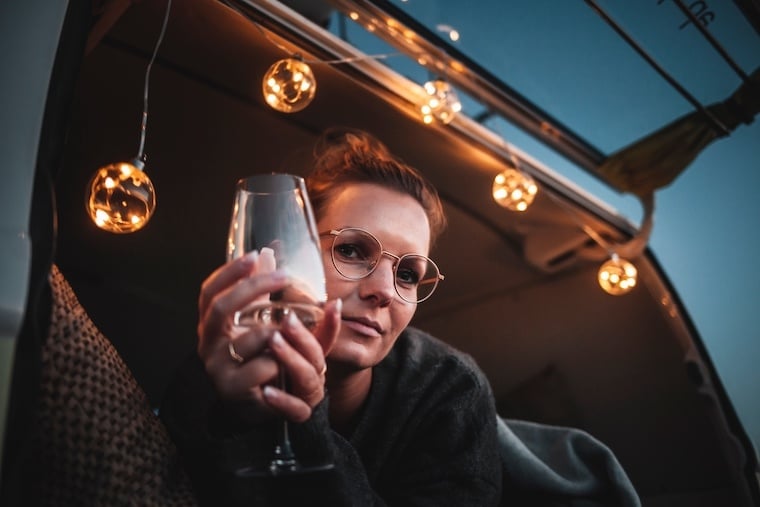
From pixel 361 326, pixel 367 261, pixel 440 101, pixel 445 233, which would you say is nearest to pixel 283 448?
pixel 361 326

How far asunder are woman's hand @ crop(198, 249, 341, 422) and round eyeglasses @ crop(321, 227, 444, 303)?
0.48m

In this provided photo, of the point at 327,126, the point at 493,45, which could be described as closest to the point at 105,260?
the point at 327,126

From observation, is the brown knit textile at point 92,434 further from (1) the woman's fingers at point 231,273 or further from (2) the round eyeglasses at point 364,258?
(2) the round eyeglasses at point 364,258

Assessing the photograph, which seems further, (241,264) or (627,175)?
(627,175)

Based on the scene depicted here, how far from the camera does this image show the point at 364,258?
3.96ft

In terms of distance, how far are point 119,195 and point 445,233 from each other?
6.58ft

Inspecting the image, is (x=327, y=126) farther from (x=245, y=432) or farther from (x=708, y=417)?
(x=708, y=417)

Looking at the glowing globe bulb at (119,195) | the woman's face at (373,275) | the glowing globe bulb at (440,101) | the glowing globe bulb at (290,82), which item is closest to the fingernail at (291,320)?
the woman's face at (373,275)

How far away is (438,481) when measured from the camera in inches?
50.1

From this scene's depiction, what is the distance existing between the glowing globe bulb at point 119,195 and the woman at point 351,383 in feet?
1.44

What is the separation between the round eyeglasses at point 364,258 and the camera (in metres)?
1.17

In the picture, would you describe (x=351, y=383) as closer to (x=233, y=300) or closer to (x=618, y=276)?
(x=233, y=300)

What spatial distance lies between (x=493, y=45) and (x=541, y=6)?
0.71 feet

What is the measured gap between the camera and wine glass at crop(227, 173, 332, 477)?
2.16ft
